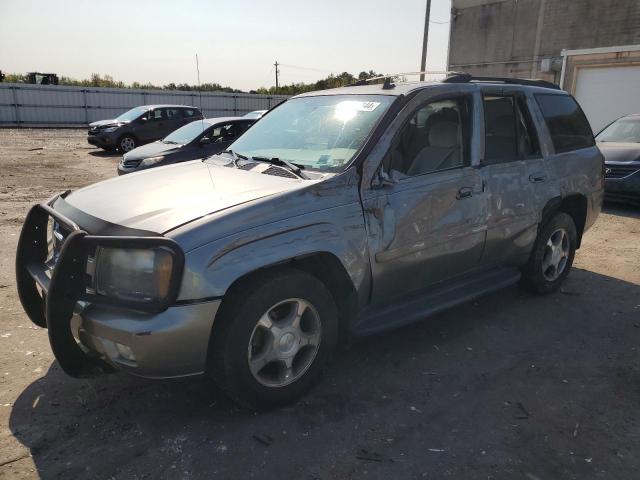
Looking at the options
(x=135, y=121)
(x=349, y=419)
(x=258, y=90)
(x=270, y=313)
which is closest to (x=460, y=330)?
(x=349, y=419)

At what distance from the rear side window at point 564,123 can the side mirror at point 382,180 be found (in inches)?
82.6

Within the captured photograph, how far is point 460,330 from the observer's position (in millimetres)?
4129

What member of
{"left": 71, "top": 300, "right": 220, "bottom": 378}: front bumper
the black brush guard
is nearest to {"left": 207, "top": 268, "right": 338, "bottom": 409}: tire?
{"left": 71, "top": 300, "right": 220, "bottom": 378}: front bumper

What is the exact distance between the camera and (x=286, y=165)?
338cm

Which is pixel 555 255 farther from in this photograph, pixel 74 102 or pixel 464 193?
pixel 74 102

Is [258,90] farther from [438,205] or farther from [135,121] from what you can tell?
[438,205]

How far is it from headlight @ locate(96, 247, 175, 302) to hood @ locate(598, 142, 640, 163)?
8886 mm

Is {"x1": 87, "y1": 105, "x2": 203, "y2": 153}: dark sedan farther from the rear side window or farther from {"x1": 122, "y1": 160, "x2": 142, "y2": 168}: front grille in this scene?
the rear side window

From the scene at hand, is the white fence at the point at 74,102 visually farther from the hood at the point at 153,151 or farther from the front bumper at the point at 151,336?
the front bumper at the point at 151,336

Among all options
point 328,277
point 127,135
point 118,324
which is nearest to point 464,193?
point 328,277

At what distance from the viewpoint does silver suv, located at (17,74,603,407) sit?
251 cm

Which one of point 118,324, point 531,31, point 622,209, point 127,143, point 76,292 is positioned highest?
point 531,31

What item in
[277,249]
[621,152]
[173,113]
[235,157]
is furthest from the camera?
[173,113]

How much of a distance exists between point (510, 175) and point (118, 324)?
10.2 ft
